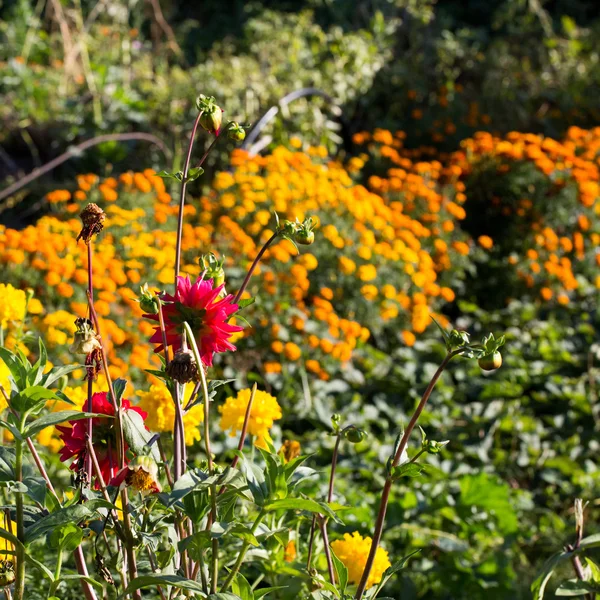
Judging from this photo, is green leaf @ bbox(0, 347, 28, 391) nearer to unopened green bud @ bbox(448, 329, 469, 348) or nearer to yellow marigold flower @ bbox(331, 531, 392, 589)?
unopened green bud @ bbox(448, 329, 469, 348)

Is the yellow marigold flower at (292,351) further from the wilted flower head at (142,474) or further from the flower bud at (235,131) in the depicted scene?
the wilted flower head at (142,474)

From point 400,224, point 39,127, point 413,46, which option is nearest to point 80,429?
point 400,224

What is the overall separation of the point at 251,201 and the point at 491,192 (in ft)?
5.55

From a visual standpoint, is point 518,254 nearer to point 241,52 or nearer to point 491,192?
point 491,192

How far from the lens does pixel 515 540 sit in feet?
7.61

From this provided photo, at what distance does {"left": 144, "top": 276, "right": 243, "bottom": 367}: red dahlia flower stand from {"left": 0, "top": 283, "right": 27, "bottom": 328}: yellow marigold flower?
551 millimetres

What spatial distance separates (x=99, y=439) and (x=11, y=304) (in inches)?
20.8

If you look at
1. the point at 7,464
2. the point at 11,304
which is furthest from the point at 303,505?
the point at 11,304

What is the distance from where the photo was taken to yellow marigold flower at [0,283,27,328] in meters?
1.37

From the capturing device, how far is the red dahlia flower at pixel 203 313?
0.88m

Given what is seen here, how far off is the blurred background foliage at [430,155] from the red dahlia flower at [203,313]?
3.47 feet

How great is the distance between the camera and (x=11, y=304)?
1373mm

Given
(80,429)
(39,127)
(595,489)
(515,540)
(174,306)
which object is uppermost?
(174,306)

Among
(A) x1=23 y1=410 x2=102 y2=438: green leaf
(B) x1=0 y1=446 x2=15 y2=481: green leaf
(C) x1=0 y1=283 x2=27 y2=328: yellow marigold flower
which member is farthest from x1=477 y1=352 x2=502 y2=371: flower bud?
(C) x1=0 y1=283 x2=27 y2=328: yellow marigold flower
